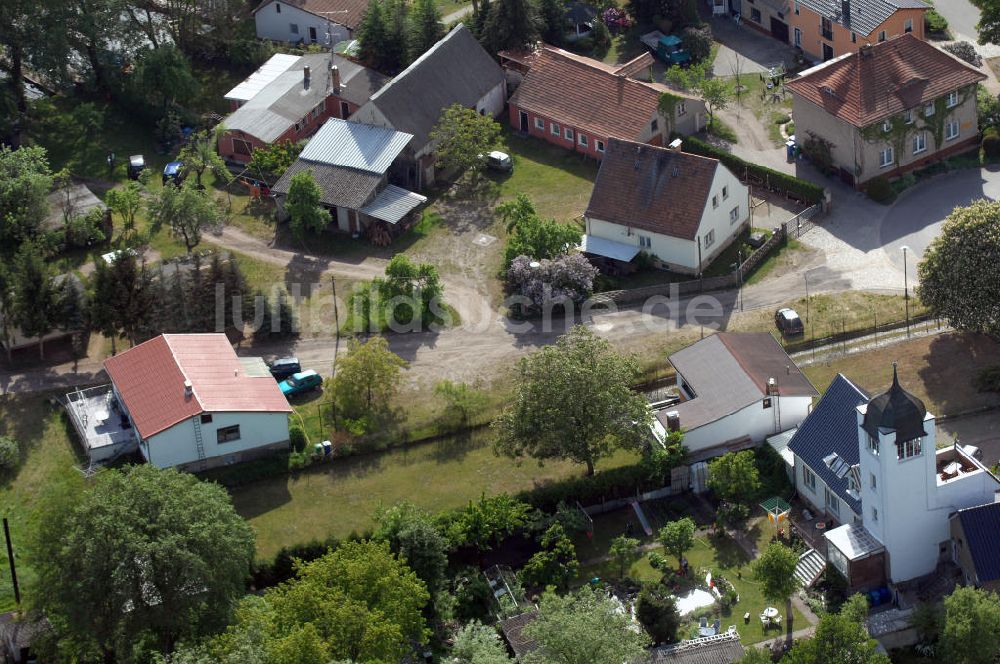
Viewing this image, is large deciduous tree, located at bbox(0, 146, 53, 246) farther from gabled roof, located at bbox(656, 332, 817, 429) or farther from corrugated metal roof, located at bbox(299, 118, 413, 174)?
gabled roof, located at bbox(656, 332, 817, 429)

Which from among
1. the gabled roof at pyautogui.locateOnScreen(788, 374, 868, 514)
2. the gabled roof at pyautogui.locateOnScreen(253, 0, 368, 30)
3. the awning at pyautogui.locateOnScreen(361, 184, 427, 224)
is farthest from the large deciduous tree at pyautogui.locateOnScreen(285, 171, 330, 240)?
the gabled roof at pyautogui.locateOnScreen(788, 374, 868, 514)

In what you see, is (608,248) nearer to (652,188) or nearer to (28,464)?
(652,188)

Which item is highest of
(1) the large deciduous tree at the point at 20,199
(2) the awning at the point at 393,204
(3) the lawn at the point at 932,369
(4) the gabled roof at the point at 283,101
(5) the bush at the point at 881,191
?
(4) the gabled roof at the point at 283,101

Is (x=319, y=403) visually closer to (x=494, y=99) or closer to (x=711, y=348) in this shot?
(x=711, y=348)

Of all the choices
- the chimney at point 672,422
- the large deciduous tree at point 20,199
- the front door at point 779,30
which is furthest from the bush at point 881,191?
the large deciduous tree at point 20,199

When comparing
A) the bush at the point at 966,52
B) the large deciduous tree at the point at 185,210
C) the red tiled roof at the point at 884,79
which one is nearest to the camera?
the large deciduous tree at the point at 185,210

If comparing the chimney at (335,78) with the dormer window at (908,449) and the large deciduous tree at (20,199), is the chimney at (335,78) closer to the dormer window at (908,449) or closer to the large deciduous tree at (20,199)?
the large deciduous tree at (20,199)

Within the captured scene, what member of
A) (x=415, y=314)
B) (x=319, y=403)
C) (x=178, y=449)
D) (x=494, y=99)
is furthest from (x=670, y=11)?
(x=178, y=449)
